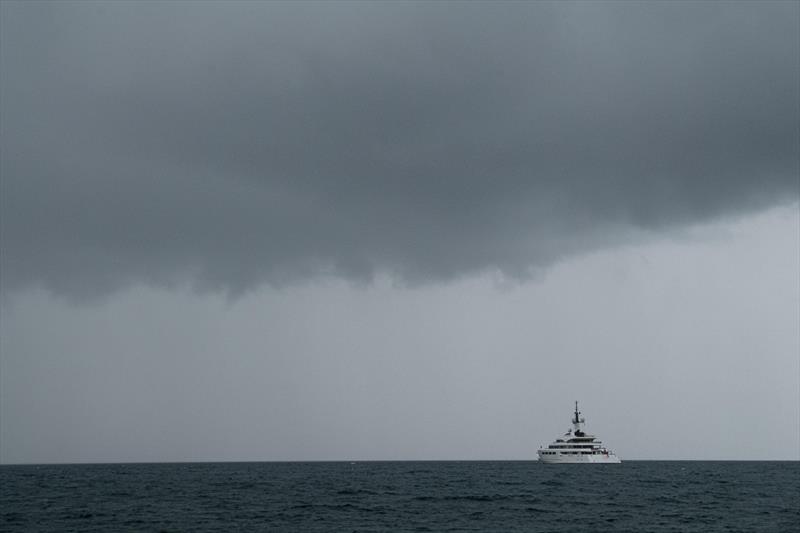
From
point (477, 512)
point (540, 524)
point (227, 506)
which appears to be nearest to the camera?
point (540, 524)

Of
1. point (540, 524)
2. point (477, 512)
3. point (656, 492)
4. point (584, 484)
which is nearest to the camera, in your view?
point (540, 524)

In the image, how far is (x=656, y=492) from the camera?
362 feet

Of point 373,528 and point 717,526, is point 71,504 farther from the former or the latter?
point 717,526

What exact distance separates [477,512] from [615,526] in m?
16.4

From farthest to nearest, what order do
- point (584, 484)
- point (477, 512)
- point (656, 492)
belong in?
point (584, 484) → point (656, 492) → point (477, 512)

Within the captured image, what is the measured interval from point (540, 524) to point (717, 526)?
1497 centimetres

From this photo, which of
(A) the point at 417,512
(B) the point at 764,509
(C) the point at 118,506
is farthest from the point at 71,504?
(B) the point at 764,509

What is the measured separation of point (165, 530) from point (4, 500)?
5039 centimetres

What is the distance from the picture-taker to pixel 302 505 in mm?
86500

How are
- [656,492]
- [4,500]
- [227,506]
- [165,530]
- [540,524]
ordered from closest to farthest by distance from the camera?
[165,530]
[540,524]
[227,506]
[4,500]
[656,492]

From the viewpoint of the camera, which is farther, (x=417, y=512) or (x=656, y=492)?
(x=656, y=492)

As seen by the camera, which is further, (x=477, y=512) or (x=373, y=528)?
(x=477, y=512)

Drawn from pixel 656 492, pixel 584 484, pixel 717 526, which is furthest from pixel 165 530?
pixel 584 484

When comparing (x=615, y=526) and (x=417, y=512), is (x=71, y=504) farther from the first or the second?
(x=615, y=526)
